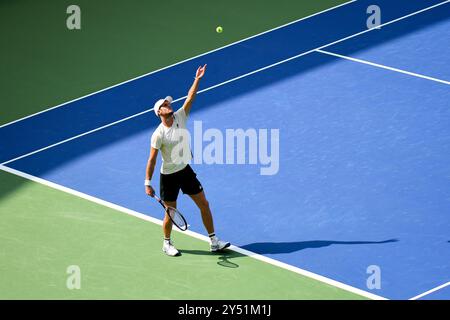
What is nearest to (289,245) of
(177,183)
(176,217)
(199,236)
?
(199,236)

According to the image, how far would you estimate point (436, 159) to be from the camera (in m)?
18.2

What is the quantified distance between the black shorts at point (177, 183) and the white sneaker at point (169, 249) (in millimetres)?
628

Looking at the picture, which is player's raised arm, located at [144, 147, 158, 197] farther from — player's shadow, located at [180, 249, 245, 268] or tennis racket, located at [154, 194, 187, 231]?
player's shadow, located at [180, 249, 245, 268]

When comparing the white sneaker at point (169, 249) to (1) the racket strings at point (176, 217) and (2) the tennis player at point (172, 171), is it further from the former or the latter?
(1) the racket strings at point (176, 217)

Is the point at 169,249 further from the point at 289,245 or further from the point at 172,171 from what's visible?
the point at 289,245

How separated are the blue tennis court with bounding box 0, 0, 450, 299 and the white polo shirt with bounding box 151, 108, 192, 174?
1371 millimetres

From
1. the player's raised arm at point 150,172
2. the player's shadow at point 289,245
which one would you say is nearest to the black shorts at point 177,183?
the player's raised arm at point 150,172

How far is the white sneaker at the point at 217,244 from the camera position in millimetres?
16125

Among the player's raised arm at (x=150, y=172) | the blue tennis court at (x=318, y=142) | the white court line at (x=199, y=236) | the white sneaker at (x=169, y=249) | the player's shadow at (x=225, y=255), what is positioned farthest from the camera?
the blue tennis court at (x=318, y=142)

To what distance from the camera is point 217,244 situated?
1612 centimetres

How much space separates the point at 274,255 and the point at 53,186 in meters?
3.70

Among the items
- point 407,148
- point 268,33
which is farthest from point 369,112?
point 268,33

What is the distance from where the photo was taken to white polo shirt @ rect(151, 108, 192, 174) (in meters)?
15.6

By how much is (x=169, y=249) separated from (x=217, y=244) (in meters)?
0.62
